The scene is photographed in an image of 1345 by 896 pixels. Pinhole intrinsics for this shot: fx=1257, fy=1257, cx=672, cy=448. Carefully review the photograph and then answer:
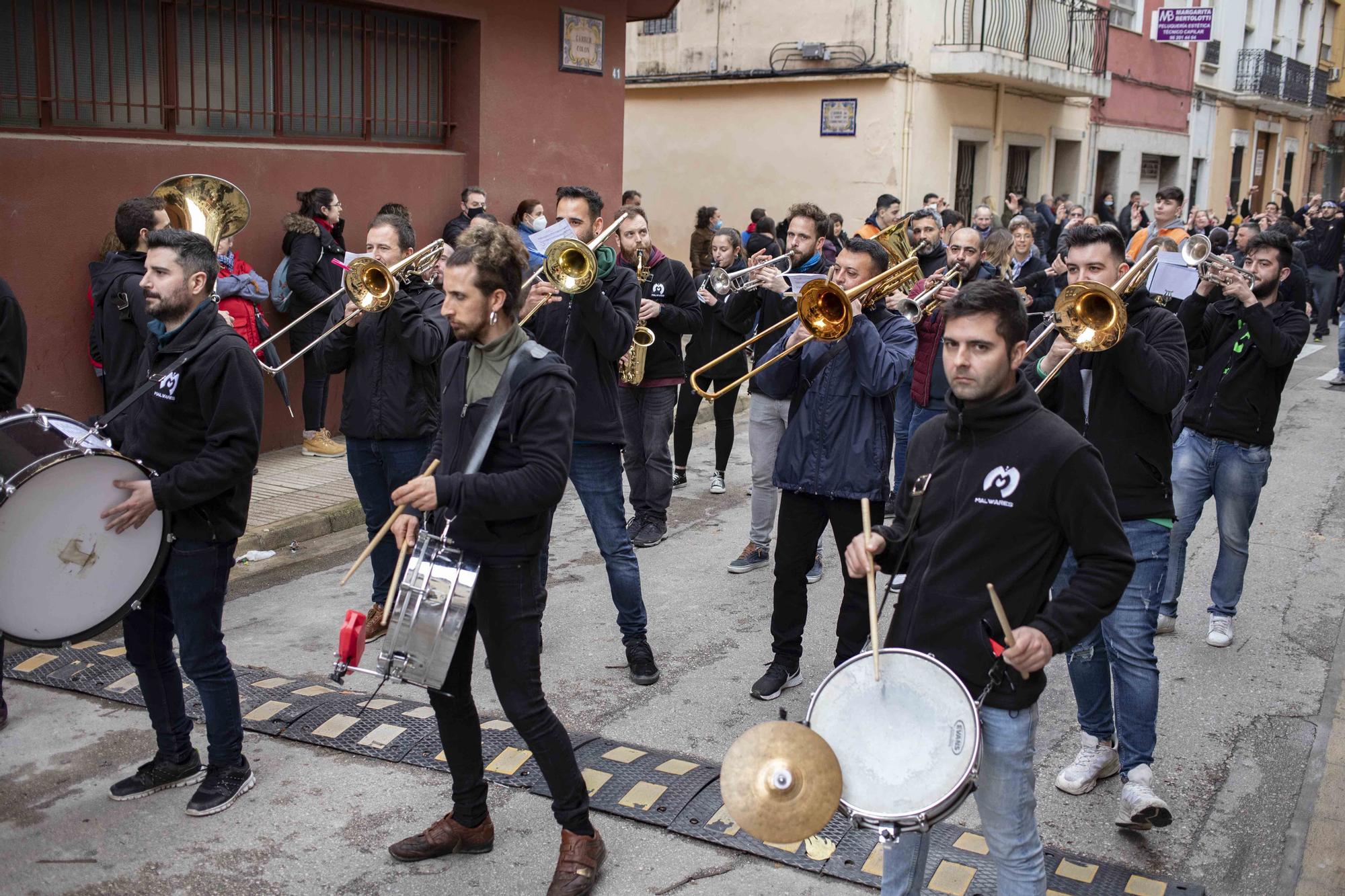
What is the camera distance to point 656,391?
770cm

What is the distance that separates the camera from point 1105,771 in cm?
466

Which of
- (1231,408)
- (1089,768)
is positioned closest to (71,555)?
(1089,768)

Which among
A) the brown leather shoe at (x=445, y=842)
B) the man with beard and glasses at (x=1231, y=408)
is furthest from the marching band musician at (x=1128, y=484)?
the brown leather shoe at (x=445, y=842)

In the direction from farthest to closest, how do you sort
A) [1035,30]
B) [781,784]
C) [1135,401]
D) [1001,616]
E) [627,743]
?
[1035,30] < [627,743] < [1135,401] < [1001,616] < [781,784]

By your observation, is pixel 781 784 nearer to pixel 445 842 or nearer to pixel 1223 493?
pixel 445 842

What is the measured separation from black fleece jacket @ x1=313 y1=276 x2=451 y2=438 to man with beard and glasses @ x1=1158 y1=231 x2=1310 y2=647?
346cm

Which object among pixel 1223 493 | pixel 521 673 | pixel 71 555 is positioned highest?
pixel 71 555

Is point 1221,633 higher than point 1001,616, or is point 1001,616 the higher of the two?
point 1001,616

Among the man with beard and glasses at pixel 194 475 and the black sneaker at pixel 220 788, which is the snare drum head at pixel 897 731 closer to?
the man with beard and glasses at pixel 194 475

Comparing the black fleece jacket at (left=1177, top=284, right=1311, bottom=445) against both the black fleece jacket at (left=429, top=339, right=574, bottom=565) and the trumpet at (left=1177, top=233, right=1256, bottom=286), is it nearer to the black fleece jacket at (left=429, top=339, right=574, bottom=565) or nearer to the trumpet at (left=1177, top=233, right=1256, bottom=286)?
the trumpet at (left=1177, top=233, right=1256, bottom=286)

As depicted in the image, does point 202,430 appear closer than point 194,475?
No

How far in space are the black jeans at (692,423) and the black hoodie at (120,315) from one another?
395 cm

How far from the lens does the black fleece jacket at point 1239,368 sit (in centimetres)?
582

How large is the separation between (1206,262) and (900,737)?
3547 millimetres
